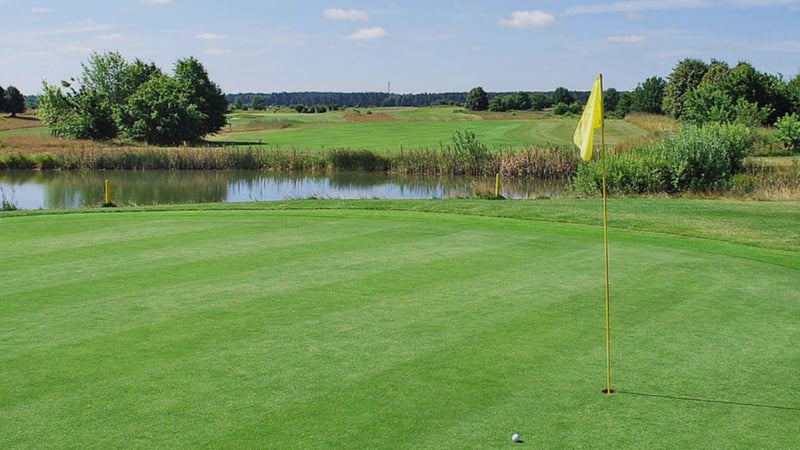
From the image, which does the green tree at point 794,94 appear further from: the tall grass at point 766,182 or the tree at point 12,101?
the tree at point 12,101

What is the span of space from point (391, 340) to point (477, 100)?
3699 inches

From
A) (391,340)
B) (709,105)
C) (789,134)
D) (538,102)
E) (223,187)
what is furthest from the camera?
(538,102)

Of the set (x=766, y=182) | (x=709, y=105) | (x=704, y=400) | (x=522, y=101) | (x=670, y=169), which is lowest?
(x=704, y=400)

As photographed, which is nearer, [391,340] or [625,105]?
[391,340]

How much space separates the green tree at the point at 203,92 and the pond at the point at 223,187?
17.0 meters

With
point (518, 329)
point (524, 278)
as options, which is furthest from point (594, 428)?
point (524, 278)

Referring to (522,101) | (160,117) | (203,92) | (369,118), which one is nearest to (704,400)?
(160,117)

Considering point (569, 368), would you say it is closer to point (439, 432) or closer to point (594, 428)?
point (594, 428)

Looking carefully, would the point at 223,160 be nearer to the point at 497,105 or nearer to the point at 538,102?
the point at 497,105

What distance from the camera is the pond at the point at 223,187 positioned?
3061 centimetres

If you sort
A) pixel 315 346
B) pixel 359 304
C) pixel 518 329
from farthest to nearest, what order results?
pixel 359 304, pixel 518 329, pixel 315 346

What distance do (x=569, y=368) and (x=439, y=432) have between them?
1.59m

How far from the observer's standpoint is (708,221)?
576 inches

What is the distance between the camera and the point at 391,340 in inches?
275
